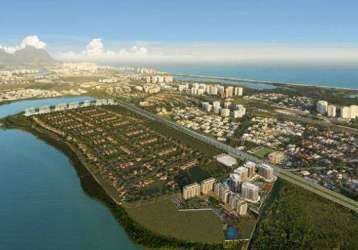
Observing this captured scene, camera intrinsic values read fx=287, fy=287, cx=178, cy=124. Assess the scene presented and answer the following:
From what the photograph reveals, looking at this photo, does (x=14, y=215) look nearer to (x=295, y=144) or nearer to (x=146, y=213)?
(x=146, y=213)

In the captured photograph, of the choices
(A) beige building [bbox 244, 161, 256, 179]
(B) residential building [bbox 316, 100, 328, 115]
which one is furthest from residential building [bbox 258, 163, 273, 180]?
(B) residential building [bbox 316, 100, 328, 115]

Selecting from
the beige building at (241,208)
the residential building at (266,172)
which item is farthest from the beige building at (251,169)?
the beige building at (241,208)

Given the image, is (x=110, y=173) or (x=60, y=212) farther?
(x=110, y=173)

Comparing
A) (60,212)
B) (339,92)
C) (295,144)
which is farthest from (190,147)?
(339,92)

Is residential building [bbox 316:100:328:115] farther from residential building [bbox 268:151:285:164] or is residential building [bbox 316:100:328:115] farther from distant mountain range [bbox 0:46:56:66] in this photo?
distant mountain range [bbox 0:46:56:66]

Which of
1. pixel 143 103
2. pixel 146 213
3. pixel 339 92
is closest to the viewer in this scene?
pixel 146 213

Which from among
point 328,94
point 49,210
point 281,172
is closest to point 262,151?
point 281,172

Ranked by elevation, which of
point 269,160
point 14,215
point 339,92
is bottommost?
point 14,215
